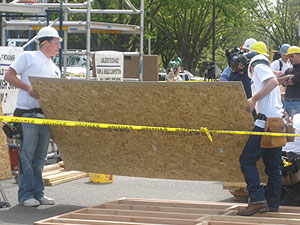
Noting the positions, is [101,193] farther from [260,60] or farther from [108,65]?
[108,65]

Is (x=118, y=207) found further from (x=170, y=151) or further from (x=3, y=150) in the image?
(x=3, y=150)

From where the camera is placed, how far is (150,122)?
7918mm

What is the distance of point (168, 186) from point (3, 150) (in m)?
2.43

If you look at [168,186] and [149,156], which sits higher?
[149,156]

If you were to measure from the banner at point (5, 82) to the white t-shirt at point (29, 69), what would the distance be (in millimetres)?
2998

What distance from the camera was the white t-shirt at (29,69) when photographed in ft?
28.0

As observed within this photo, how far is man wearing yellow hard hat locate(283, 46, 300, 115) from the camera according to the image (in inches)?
473

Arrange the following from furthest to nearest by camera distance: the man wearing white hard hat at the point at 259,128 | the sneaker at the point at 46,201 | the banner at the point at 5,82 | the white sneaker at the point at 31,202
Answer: the banner at the point at 5,82, the sneaker at the point at 46,201, the white sneaker at the point at 31,202, the man wearing white hard hat at the point at 259,128

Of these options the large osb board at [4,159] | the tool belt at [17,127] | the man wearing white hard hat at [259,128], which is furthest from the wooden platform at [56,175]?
the man wearing white hard hat at [259,128]

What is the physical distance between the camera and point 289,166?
27.6 ft

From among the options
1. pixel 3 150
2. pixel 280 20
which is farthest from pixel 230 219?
pixel 280 20

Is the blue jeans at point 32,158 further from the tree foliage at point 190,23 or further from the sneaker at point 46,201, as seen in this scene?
the tree foliage at point 190,23

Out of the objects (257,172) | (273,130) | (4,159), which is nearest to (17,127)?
(4,159)

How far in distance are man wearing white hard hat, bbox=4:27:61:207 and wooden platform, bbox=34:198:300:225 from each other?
43.0 inches
